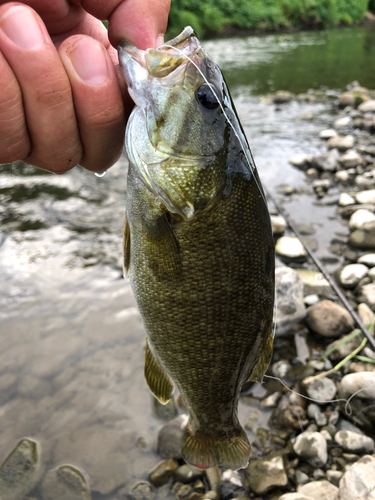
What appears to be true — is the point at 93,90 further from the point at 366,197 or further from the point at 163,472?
the point at 366,197

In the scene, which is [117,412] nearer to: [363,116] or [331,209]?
[331,209]

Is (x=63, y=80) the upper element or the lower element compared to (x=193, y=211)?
upper

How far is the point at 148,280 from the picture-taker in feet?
5.44

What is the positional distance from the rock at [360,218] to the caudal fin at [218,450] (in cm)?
386

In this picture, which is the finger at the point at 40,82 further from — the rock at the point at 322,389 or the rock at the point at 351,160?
the rock at the point at 351,160

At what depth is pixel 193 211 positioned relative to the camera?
1533 millimetres

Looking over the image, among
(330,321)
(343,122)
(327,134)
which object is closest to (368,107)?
(343,122)

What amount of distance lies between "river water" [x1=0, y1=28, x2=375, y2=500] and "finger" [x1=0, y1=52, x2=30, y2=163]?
2291mm

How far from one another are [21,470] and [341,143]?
785cm

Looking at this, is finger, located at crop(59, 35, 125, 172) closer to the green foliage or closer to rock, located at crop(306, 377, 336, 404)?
rock, located at crop(306, 377, 336, 404)

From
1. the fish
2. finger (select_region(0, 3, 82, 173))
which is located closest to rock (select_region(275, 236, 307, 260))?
the fish

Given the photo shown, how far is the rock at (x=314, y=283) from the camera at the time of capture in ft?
13.6

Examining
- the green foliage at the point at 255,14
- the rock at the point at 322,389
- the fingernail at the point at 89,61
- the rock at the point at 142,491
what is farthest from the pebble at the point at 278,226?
the green foliage at the point at 255,14

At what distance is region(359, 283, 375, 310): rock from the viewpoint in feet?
12.5
